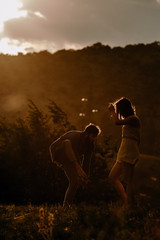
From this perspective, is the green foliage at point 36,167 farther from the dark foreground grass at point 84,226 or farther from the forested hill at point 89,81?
the forested hill at point 89,81

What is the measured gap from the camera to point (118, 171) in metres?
5.96

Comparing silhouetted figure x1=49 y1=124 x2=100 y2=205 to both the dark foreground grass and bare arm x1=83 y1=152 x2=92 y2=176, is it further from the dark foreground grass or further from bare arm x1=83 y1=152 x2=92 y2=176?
the dark foreground grass

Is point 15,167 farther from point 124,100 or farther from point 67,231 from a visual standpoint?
point 67,231

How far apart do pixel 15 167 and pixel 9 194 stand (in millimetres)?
735

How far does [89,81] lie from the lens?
153ft

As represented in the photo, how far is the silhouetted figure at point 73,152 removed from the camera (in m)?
5.95

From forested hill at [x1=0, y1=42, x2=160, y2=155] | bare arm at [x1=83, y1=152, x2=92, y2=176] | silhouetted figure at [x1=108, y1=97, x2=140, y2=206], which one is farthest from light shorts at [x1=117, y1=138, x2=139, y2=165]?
forested hill at [x1=0, y1=42, x2=160, y2=155]

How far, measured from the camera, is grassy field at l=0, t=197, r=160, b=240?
3.65 metres

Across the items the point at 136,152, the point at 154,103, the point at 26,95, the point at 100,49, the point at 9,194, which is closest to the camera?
the point at 136,152

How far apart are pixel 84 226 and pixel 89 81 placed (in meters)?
43.1

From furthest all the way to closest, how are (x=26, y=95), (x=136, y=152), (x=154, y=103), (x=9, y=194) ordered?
(x=26, y=95) → (x=154, y=103) → (x=9, y=194) → (x=136, y=152)

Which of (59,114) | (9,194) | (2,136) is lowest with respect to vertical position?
(9,194)

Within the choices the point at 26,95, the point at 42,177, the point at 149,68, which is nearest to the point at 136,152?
the point at 42,177

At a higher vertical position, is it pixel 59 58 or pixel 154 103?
pixel 59 58
